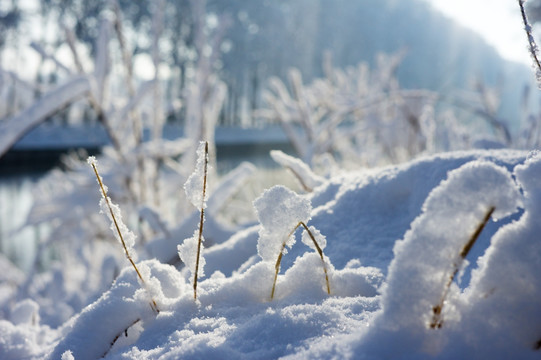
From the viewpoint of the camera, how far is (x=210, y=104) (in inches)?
98.6

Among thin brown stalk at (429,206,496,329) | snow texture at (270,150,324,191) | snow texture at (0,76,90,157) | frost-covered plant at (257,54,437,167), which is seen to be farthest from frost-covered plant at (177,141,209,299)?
frost-covered plant at (257,54,437,167)

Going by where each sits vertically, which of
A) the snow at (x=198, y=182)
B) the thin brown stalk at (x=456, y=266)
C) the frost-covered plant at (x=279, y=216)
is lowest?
the thin brown stalk at (x=456, y=266)

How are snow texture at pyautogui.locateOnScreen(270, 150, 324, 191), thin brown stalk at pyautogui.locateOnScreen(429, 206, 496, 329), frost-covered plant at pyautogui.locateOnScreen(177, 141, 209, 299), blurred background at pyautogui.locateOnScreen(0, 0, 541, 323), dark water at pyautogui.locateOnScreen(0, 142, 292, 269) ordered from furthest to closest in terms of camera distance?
dark water at pyautogui.locateOnScreen(0, 142, 292, 269) < blurred background at pyautogui.locateOnScreen(0, 0, 541, 323) < snow texture at pyautogui.locateOnScreen(270, 150, 324, 191) < frost-covered plant at pyautogui.locateOnScreen(177, 141, 209, 299) < thin brown stalk at pyautogui.locateOnScreen(429, 206, 496, 329)

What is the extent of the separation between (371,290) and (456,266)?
25 centimetres

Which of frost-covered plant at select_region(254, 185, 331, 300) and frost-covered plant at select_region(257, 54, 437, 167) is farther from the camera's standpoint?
frost-covered plant at select_region(257, 54, 437, 167)

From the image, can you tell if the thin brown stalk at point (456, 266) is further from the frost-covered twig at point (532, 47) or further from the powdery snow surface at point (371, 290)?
the frost-covered twig at point (532, 47)

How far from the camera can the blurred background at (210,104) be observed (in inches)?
84.2

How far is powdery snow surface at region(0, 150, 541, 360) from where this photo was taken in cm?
48

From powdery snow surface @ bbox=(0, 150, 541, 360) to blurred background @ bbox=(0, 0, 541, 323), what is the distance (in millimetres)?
328

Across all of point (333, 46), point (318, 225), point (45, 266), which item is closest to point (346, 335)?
point (318, 225)

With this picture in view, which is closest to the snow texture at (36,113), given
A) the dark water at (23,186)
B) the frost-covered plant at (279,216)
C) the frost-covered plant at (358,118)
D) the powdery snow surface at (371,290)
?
the powdery snow surface at (371,290)

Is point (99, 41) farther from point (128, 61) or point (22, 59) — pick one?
point (22, 59)

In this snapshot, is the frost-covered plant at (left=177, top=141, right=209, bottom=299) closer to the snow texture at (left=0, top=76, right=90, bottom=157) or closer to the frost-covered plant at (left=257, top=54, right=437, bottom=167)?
the snow texture at (left=0, top=76, right=90, bottom=157)

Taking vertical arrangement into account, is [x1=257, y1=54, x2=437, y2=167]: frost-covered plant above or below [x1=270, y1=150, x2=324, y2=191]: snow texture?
above
